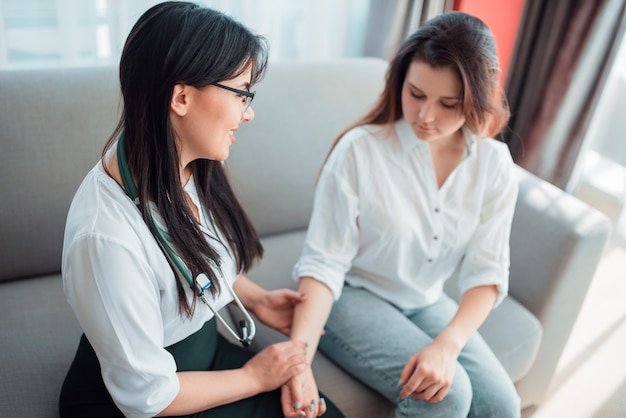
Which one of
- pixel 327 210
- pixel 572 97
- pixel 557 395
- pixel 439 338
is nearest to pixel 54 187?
pixel 327 210

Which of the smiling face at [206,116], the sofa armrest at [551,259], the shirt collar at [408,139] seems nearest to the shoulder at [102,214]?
the smiling face at [206,116]

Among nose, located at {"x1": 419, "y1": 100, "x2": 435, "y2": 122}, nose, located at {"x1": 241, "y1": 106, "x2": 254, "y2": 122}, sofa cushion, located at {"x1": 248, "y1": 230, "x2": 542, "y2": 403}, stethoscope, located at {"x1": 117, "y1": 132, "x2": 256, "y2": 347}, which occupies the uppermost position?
nose, located at {"x1": 241, "y1": 106, "x2": 254, "y2": 122}

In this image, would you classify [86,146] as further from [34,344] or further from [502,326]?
[502,326]

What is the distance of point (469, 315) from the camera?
1.43 m

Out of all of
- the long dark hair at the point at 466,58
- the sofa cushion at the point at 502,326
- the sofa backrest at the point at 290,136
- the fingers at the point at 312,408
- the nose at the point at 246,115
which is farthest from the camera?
the sofa backrest at the point at 290,136

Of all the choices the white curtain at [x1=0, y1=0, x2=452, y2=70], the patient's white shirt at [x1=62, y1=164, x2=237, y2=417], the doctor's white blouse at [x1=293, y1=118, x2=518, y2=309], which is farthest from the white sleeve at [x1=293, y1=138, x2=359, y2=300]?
the white curtain at [x1=0, y1=0, x2=452, y2=70]

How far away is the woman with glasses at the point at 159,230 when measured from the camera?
0.91 meters

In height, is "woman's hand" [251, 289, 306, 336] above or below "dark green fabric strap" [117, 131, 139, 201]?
below

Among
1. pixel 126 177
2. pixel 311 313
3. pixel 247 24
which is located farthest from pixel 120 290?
pixel 247 24

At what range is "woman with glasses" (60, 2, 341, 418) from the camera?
0.91 meters

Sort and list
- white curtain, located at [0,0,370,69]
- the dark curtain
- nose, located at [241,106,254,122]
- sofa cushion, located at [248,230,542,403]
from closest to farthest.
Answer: nose, located at [241,106,254,122] → sofa cushion, located at [248,230,542,403] → white curtain, located at [0,0,370,69] → the dark curtain

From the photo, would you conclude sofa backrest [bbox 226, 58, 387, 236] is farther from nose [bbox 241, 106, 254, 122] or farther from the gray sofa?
nose [bbox 241, 106, 254, 122]

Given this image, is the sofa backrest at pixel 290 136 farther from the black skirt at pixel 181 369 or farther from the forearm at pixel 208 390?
the forearm at pixel 208 390

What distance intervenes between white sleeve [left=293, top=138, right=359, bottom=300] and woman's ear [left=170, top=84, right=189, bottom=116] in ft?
1.76
